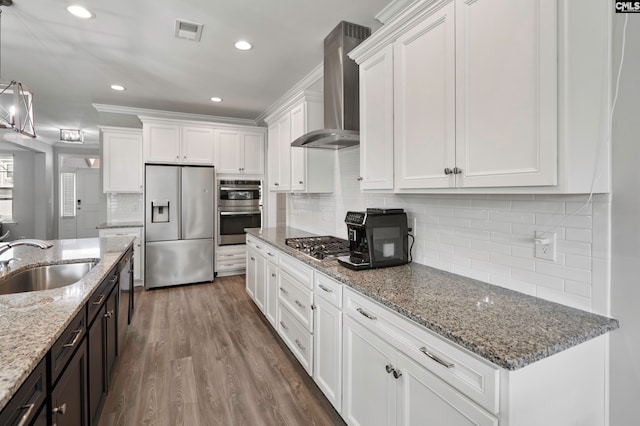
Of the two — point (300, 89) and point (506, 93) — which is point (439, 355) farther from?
point (300, 89)

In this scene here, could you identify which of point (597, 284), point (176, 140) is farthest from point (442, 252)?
point (176, 140)

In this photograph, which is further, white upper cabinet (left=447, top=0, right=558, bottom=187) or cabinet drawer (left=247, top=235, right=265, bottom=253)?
cabinet drawer (left=247, top=235, right=265, bottom=253)

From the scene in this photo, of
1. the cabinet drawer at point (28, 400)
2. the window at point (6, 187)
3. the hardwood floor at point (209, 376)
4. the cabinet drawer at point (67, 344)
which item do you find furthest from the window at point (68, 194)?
the cabinet drawer at point (28, 400)

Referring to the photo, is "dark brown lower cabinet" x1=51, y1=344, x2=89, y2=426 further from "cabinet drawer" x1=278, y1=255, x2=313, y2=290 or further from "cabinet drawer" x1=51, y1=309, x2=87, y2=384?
"cabinet drawer" x1=278, y1=255, x2=313, y2=290

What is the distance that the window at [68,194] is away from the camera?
A: 7750 mm

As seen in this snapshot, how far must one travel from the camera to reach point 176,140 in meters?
4.69

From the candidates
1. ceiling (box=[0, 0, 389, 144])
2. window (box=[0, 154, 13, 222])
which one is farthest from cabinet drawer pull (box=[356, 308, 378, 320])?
window (box=[0, 154, 13, 222])

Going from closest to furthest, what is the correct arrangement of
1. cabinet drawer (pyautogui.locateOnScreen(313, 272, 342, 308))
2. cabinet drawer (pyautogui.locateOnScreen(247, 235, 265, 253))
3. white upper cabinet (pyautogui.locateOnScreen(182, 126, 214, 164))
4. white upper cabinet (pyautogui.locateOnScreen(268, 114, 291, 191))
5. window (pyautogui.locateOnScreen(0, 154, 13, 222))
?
cabinet drawer (pyautogui.locateOnScreen(313, 272, 342, 308)) → cabinet drawer (pyautogui.locateOnScreen(247, 235, 265, 253)) → white upper cabinet (pyautogui.locateOnScreen(268, 114, 291, 191)) → white upper cabinet (pyautogui.locateOnScreen(182, 126, 214, 164)) → window (pyautogui.locateOnScreen(0, 154, 13, 222))

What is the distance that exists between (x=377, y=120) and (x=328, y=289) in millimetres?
1109

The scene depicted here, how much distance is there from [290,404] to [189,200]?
3400mm

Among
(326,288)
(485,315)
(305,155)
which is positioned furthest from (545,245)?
(305,155)

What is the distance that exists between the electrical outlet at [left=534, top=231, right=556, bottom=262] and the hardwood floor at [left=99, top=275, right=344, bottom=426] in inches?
58.0

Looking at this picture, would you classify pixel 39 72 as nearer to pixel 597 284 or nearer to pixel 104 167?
pixel 104 167

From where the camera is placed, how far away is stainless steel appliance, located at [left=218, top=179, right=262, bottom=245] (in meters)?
4.96
